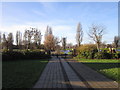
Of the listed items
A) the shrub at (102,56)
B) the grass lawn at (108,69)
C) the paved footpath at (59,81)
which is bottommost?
the paved footpath at (59,81)

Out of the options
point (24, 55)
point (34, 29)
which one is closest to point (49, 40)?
point (34, 29)

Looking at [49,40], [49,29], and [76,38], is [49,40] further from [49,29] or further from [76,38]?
[49,29]

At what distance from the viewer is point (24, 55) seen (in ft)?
67.2

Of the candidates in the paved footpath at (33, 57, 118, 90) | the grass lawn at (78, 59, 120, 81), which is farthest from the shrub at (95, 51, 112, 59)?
the paved footpath at (33, 57, 118, 90)

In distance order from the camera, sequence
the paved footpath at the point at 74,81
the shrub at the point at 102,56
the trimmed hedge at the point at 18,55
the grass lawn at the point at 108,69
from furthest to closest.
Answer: the shrub at the point at 102,56, the trimmed hedge at the point at 18,55, the grass lawn at the point at 108,69, the paved footpath at the point at 74,81

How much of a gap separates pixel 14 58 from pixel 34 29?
14740 mm

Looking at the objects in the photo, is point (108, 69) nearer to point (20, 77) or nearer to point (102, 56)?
point (20, 77)

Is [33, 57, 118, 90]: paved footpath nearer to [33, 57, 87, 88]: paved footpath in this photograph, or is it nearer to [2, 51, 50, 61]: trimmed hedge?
[33, 57, 87, 88]: paved footpath

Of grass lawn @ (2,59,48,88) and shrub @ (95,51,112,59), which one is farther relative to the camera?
shrub @ (95,51,112,59)

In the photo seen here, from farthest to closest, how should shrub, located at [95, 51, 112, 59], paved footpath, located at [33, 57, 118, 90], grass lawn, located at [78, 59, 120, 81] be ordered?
shrub, located at [95, 51, 112, 59], grass lawn, located at [78, 59, 120, 81], paved footpath, located at [33, 57, 118, 90]

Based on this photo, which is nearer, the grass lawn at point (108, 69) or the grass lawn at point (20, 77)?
the grass lawn at point (20, 77)

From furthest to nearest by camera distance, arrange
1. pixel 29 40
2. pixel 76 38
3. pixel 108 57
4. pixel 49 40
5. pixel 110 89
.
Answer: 1. pixel 76 38
2. pixel 49 40
3. pixel 29 40
4. pixel 108 57
5. pixel 110 89

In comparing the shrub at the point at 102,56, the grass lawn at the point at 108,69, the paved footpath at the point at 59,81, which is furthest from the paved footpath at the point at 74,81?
the shrub at the point at 102,56

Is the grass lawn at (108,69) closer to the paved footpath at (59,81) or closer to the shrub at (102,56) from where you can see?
the paved footpath at (59,81)
